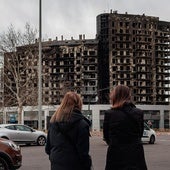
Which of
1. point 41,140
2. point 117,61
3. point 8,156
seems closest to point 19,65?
point 41,140

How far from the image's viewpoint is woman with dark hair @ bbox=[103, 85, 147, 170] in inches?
239

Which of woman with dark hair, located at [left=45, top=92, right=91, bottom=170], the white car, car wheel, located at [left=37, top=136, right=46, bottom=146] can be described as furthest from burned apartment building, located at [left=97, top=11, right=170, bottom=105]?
woman with dark hair, located at [left=45, top=92, right=91, bottom=170]

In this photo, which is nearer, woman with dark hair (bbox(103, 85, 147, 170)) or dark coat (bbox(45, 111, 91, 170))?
dark coat (bbox(45, 111, 91, 170))

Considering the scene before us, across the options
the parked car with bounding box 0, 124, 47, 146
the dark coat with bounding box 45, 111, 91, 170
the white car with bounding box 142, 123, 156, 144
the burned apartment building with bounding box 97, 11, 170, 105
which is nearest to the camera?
the dark coat with bounding box 45, 111, 91, 170

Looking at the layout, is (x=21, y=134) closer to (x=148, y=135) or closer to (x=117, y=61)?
(x=148, y=135)

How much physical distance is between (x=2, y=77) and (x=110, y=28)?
101 m

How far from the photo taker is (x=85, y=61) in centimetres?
15825

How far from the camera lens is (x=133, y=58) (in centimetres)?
15950

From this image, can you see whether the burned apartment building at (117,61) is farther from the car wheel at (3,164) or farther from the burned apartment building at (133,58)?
the car wheel at (3,164)

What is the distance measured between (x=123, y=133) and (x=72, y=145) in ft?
2.01

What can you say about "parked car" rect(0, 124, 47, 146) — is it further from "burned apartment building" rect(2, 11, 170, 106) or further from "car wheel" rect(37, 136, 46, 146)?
"burned apartment building" rect(2, 11, 170, 106)

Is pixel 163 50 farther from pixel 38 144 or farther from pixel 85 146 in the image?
pixel 85 146

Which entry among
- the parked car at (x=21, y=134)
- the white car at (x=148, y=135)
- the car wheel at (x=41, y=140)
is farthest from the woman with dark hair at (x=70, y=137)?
the white car at (x=148, y=135)

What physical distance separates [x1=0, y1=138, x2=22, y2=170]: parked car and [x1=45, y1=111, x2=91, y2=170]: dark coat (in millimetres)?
7194
